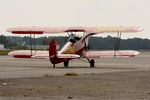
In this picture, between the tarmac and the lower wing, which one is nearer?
Answer: the tarmac

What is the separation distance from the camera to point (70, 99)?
1703 cm

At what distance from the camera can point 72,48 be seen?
43.7 m

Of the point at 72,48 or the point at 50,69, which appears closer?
the point at 50,69

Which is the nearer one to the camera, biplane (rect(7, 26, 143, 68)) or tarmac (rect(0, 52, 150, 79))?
tarmac (rect(0, 52, 150, 79))

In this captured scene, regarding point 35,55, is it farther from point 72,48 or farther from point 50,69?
point 50,69

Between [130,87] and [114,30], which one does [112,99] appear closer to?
[130,87]

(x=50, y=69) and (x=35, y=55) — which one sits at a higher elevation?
(x=35, y=55)

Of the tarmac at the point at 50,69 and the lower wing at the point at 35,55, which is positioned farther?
the lower wing at the point at 35,55

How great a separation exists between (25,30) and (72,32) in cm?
379

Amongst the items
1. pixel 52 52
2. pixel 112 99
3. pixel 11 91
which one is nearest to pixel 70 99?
pixel 112 99

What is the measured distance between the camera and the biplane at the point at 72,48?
136 ft

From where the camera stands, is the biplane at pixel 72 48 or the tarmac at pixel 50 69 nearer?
the tarmac at pixel 50 69

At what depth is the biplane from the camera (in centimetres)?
4150

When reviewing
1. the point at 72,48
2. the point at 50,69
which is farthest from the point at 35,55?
the point at 50,69
